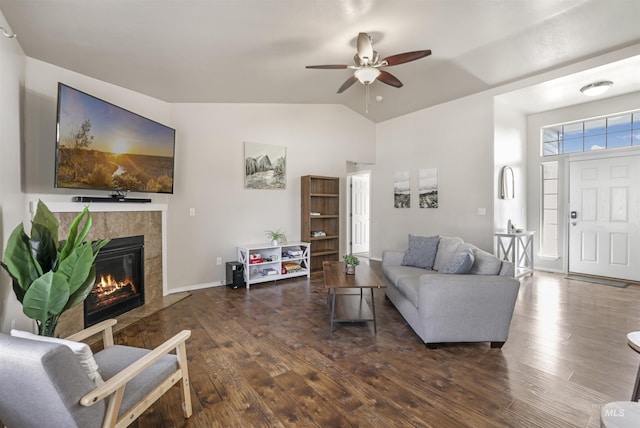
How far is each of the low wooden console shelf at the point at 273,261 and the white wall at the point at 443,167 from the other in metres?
2.06

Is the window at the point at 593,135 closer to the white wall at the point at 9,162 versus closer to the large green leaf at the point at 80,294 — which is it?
the large green leaf at the point at 80,294

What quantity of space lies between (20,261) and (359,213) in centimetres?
657

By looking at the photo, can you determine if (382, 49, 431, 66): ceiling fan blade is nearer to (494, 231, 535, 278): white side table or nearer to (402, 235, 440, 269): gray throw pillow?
(402, 235, 440, 269): gray throw pillow

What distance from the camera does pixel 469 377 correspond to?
2.08m

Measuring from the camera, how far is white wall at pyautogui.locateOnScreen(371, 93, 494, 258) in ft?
15.4

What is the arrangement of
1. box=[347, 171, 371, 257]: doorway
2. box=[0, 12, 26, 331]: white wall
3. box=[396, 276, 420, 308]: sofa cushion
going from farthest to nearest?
box=[347, 171, 371, 257]: doorway, box=[396, 276, 420, 308]: sofa cushion, box=[0, 12, 26, 331]: white wall

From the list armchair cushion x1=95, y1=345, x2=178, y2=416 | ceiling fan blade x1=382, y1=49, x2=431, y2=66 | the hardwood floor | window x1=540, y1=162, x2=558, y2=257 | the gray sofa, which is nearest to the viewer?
armchair cushion x1=95, y1=345, x2=178, y2=416

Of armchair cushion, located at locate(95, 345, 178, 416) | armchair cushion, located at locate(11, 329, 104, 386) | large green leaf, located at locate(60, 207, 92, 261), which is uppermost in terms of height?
large green leaf, located at locate(60, 207, 92, 261)

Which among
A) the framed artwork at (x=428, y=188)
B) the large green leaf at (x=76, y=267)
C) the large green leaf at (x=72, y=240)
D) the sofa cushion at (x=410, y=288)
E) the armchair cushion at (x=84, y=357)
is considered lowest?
the sofa cushion at (x=410, y=288)

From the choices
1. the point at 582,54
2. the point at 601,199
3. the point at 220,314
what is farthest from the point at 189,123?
the point at 601,199

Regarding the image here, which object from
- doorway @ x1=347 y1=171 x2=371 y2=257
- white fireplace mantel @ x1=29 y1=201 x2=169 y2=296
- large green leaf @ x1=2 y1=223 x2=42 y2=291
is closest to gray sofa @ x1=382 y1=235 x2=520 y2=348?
large green leaf @ x1=2 y1=223 x2=42 y2=291

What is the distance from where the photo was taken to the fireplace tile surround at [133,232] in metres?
2.77

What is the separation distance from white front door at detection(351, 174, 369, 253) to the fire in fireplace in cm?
480

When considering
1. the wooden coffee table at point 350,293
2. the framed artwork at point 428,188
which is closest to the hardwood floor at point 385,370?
the wooden coffee table at point 350,293
